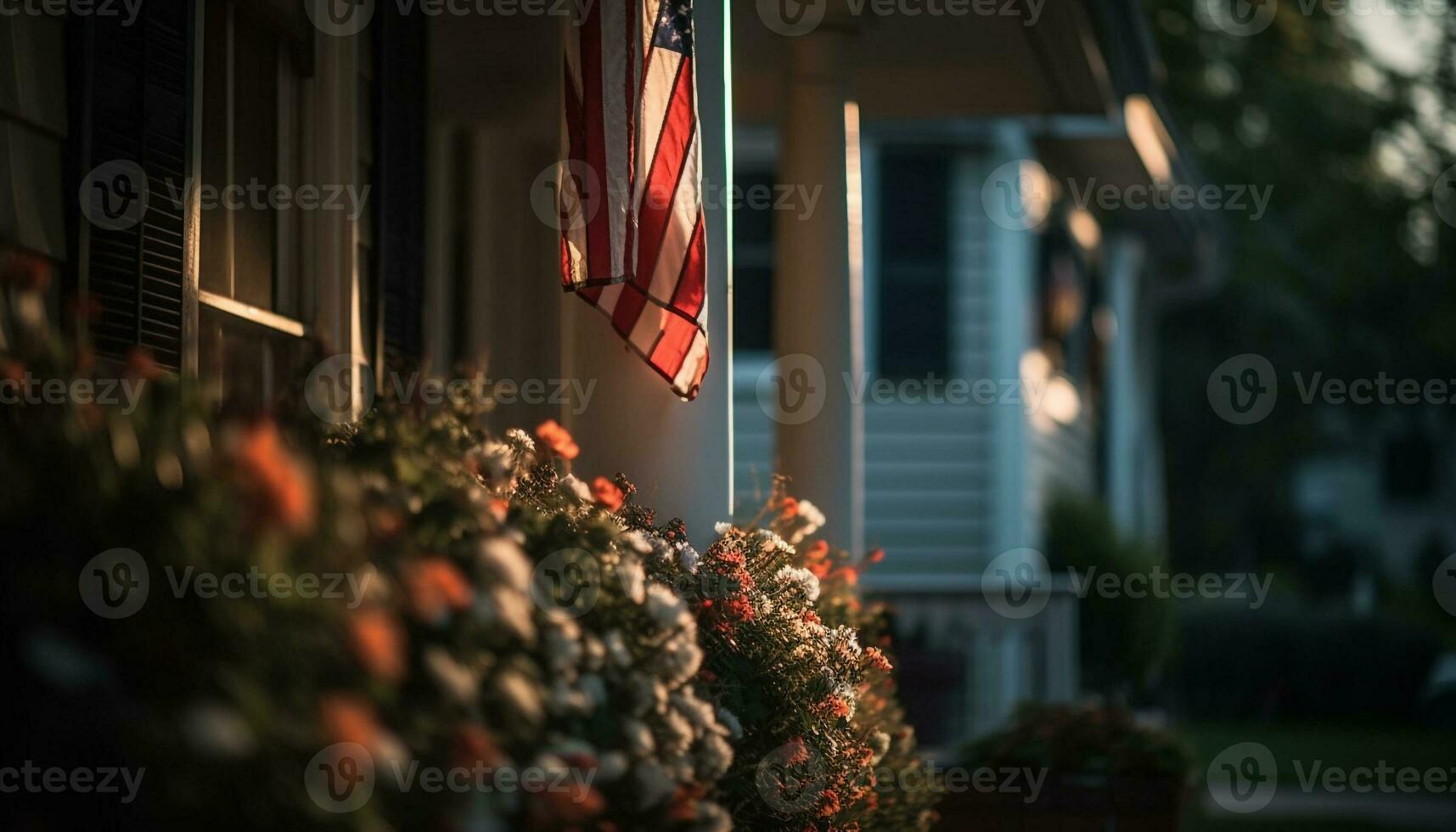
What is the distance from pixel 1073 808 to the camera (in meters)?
6.40

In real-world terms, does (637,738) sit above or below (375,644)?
below

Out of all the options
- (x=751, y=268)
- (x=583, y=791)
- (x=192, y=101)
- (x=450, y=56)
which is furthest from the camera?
(x=751, y=268)

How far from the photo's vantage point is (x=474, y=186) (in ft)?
30.2

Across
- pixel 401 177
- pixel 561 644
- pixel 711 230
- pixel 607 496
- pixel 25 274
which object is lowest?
pixel 561 644

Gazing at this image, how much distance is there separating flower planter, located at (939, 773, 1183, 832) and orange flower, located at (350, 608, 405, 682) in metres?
4.37

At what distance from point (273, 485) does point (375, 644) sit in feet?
0.88

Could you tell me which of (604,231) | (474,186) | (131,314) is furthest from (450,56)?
(131,314)

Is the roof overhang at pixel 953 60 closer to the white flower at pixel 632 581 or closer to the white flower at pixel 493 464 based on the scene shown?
the white flower at pixel 493 464

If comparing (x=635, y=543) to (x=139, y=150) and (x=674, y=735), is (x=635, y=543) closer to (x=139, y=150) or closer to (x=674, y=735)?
(x=674, y=735)

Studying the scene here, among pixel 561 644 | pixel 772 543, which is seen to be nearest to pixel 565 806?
pixel 561 644

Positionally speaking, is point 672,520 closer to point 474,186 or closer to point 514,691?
point 514,691

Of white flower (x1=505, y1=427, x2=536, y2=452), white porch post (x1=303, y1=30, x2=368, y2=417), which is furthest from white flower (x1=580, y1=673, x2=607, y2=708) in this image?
white porch post (x1=303, y1=30, x2=368, y2=417)

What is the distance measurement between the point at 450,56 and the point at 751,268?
5.78 metres

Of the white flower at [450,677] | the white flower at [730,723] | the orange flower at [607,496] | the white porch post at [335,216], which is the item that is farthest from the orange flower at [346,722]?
the white porch post at [335,216]
